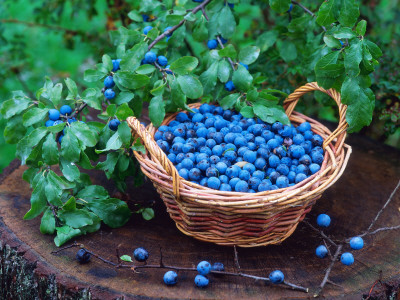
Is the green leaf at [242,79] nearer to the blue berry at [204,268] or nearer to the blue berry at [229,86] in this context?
the blue berry at [229,86]

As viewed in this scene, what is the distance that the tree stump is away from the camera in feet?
4.83

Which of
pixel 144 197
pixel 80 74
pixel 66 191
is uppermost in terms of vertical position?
pixel 66 191

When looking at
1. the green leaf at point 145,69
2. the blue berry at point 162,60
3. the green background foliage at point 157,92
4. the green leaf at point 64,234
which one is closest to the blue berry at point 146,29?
the green background foliage at point 157,92

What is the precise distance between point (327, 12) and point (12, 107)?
4.19 feet

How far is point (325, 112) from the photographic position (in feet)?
12.4

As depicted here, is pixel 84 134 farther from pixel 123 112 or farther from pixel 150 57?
pixel 150 57

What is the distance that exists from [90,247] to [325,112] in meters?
2.66

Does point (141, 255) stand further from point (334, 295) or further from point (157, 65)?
point (157, 65)

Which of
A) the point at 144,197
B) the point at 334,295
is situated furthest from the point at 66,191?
the point at 334,295

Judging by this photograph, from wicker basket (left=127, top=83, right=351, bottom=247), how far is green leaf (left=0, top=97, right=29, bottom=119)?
0.45m

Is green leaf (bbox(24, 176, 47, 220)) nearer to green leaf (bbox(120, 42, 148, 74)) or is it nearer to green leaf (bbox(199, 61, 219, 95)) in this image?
green leaf (bbox(120, 42, 148, 74))

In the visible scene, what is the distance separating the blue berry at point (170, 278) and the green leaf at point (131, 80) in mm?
746

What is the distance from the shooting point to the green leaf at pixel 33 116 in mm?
1694

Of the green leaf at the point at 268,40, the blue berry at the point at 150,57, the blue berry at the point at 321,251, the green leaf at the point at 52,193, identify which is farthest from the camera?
the green leaf at the point at 268,40
